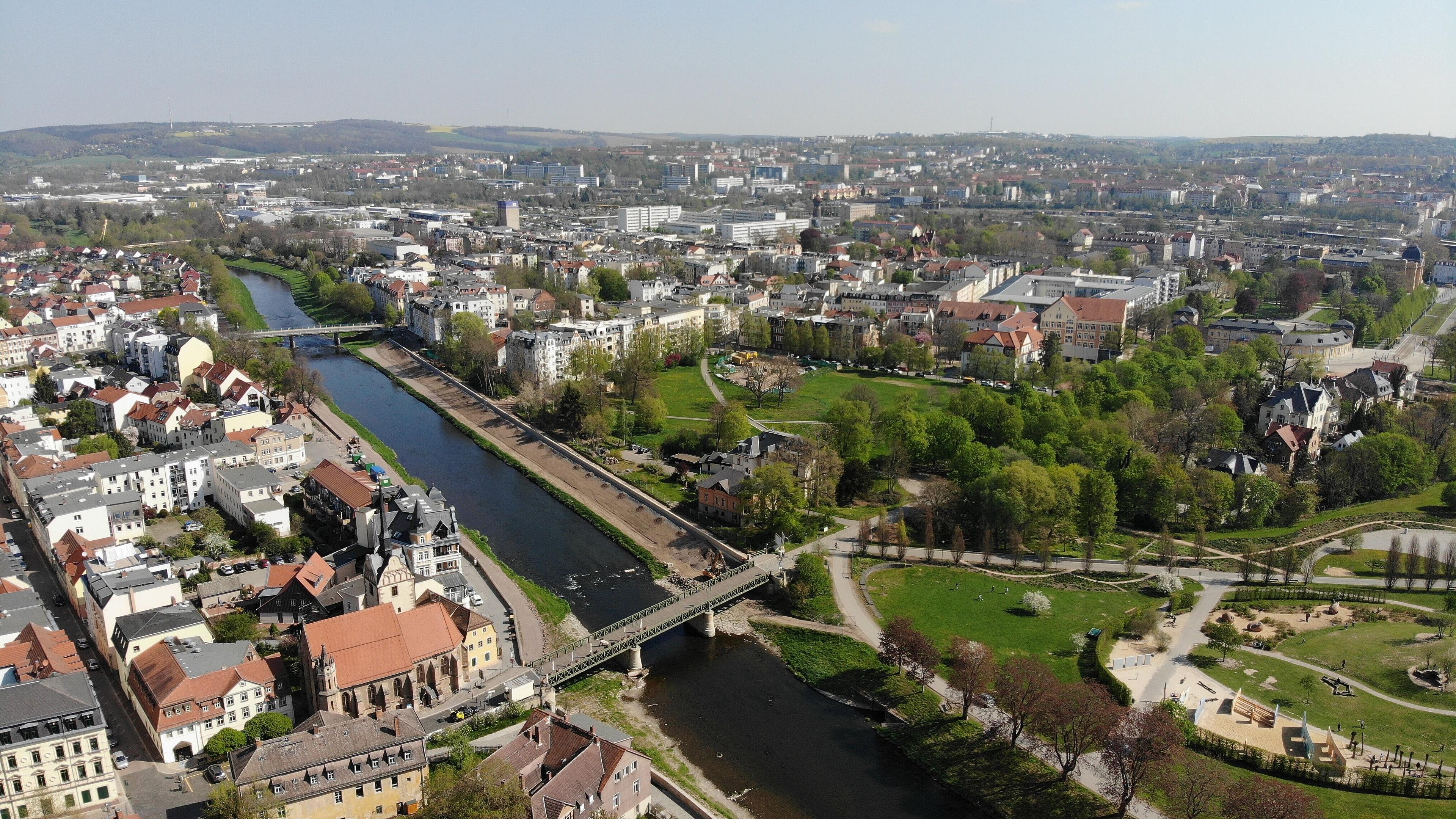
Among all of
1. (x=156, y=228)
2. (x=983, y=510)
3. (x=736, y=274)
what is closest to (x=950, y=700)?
(x=983, y=510)

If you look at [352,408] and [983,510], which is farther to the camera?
[352,408]

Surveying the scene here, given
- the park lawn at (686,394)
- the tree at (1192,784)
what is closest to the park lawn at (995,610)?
the tree at (1192,784)

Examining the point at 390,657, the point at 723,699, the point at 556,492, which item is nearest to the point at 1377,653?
the point at 723,699

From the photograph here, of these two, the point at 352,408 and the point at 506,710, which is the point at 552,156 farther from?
Answer: the point at 506,710

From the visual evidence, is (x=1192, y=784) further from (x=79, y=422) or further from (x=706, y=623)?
(x=79, y=422)

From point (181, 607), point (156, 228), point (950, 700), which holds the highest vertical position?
point (156, 228)

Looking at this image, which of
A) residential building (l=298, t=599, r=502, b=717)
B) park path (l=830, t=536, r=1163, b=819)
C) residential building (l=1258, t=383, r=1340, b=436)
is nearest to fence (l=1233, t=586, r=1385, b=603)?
park path (l=830, t=536, r=1163, b=819)

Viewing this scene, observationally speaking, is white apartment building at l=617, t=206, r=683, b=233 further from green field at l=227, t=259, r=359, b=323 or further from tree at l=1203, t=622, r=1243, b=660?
tree at l=1203, t=622, r=1243, b=660
